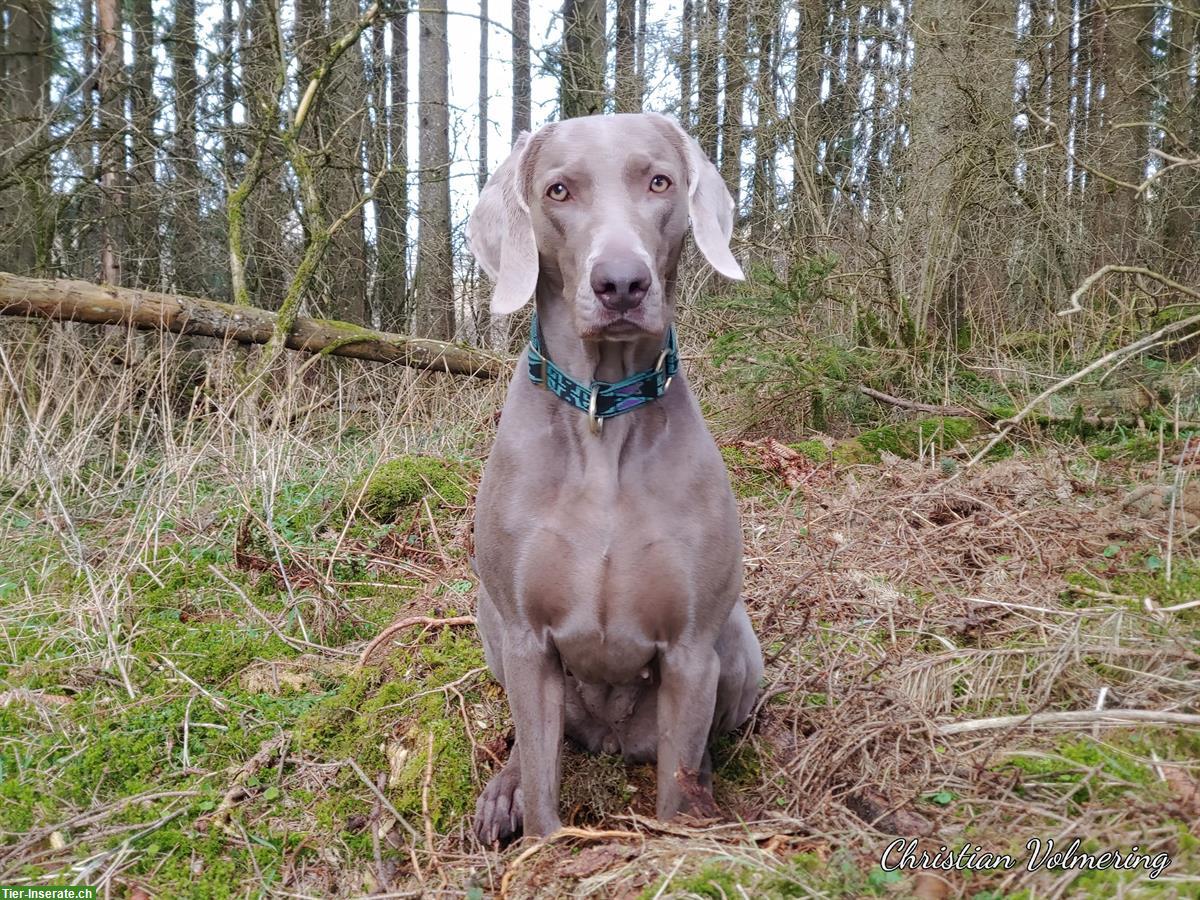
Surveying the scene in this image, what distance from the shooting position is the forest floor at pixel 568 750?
5.66 feet

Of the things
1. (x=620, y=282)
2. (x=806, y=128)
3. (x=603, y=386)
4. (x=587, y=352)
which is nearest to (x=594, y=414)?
(x=603, y=386)

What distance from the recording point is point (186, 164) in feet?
28.2

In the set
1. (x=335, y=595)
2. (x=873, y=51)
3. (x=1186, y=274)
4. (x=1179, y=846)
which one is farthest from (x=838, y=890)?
(x=1186, y=274)

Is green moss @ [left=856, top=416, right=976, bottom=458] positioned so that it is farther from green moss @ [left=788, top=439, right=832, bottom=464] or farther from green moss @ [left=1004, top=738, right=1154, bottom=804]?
green moss @ [left=1004, top=738, right=1154, bottom=804]

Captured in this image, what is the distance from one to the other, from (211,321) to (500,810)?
4743mm

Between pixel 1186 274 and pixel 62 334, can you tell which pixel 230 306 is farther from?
pixel 1186 274

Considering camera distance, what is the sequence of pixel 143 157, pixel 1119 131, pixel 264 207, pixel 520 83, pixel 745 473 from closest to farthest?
pixel 745 473, pixel 1119 131, pixel 143 157, pixel 264 207, pixel 520 83

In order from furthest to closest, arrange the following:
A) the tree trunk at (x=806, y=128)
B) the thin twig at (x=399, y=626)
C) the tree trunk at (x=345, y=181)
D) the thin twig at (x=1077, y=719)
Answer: the tree trunk at (x=345, y=181), the tree trunk at (x=806, y=128), the thin twig at (x=399, y=626), the thin twig at (x=1077, y=719)

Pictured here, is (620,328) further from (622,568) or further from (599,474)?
(622,568)

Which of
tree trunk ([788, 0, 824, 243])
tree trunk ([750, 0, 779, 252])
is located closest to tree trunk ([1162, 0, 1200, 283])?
tree trunk ([788, 0, 824, 243])

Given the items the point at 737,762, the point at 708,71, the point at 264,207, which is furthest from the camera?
the point at 264,207

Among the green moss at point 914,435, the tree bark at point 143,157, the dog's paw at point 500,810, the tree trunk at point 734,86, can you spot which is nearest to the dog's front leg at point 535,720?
the dog's paw at point 500,810

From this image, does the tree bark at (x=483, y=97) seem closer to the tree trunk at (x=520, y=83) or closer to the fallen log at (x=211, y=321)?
the tree trunk at (x=520, y=83)

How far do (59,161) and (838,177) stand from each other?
669 cm
